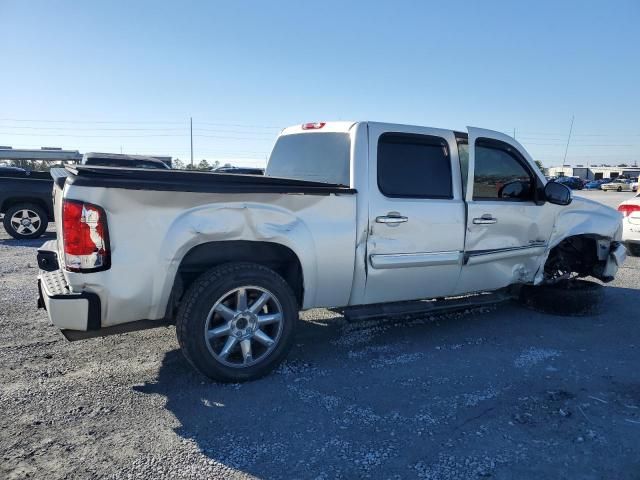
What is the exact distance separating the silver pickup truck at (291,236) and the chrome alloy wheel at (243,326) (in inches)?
0.4

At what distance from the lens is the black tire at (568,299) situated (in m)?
5.41

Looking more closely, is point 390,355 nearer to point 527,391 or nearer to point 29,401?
point 527,391

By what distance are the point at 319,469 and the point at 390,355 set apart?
173 centimetres

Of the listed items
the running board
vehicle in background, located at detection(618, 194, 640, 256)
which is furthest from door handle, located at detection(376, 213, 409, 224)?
vehicle in background, located at detection(618, 194, 640, 256)

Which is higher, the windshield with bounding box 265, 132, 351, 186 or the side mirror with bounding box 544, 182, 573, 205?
the windshield with bounding box 265, 132, 351, 186

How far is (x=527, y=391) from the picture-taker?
3494 millimetres

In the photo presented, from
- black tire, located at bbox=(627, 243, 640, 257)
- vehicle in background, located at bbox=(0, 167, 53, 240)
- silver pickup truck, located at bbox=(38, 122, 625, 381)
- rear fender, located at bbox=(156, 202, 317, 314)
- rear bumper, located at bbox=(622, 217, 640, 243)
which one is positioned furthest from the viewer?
vehicle in background, located at bbox=(0, 167, 53, 240)

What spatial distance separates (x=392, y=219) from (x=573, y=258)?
3279mm

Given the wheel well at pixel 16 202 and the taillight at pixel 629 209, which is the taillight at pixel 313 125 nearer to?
the taillight at pixel 629 209

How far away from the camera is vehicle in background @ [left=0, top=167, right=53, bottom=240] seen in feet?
31.5

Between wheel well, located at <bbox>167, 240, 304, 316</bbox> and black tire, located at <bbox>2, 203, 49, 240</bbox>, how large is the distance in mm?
7909

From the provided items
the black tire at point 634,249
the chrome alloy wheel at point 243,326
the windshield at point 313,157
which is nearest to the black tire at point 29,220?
the windshield at point 313,157

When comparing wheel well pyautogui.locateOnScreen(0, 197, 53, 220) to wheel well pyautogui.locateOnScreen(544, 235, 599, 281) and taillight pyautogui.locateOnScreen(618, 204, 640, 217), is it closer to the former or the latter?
wheel well pyautogui.locateOnScreen(544, 235, 599, 281)

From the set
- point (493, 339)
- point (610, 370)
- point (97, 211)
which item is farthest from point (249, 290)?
point (610, 370)
